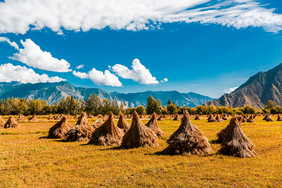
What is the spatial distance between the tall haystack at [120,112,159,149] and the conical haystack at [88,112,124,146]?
210 centimetres

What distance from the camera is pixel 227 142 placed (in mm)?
15023

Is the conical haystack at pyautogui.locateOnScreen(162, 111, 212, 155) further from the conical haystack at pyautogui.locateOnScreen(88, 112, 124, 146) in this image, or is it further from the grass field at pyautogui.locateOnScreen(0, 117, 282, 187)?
the conical haystack at pyautogui.locateOnScreen(88, 112, 124, 146)

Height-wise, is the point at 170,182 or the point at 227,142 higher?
the point at 227,142

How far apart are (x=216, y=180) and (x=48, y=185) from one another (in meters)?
8.58

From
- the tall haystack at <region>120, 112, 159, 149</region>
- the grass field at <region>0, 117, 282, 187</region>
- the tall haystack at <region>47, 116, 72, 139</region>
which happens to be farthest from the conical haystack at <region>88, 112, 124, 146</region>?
the tall haystack at <region>47, 116, 72, 139</region>

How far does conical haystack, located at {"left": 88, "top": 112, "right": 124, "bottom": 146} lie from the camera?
762 inches

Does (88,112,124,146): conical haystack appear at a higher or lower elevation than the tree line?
lower

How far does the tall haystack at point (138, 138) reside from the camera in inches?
692

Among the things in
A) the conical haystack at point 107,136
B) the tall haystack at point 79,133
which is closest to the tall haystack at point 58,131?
the tall haystack at point 79,133

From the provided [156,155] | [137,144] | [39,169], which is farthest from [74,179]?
[137,144]

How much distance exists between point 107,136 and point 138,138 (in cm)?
398

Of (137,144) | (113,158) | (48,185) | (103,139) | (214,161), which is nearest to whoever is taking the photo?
(48,185)

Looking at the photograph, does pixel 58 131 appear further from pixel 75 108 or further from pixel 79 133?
pixel 75 108

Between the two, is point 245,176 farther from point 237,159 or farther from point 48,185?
point 48,185
